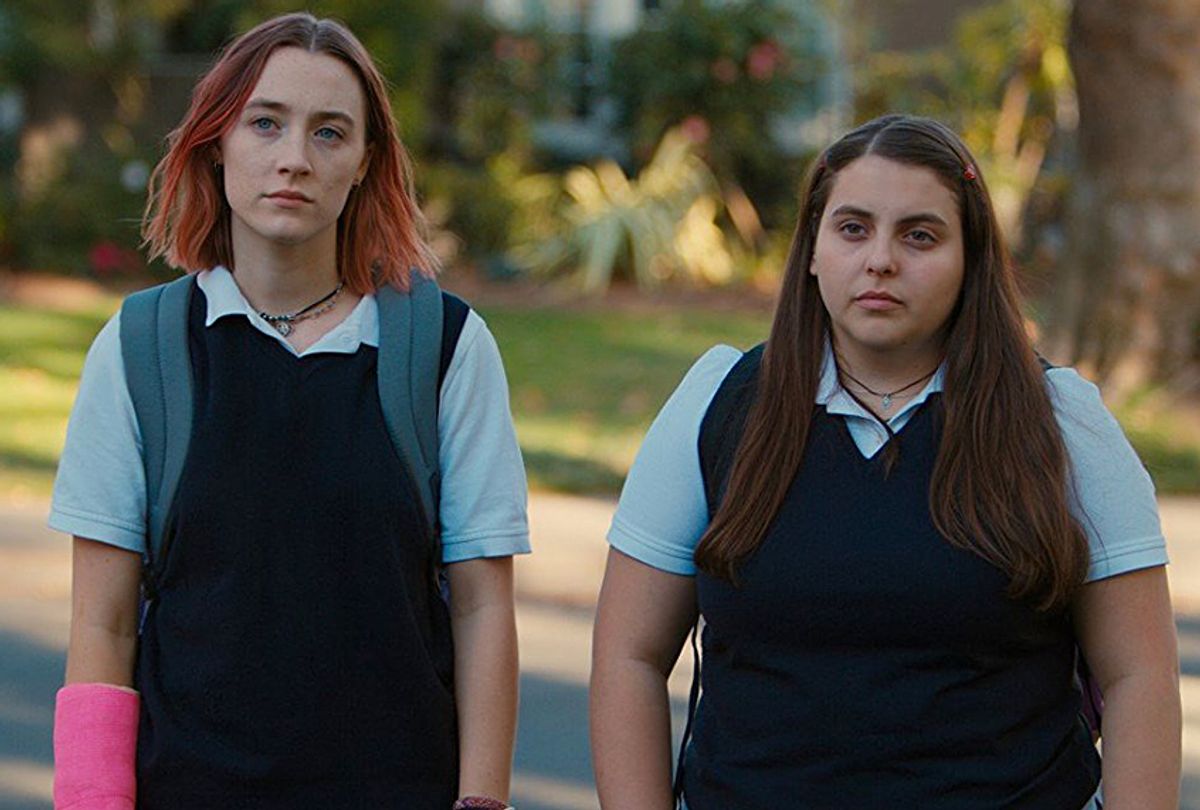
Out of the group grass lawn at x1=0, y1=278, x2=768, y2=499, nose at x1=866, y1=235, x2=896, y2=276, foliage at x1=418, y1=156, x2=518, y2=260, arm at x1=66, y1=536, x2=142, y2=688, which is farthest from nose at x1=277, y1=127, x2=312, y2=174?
foliage at x1=418, y1=156, x2=518, y2=260

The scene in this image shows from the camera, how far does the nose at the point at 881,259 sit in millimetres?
2752

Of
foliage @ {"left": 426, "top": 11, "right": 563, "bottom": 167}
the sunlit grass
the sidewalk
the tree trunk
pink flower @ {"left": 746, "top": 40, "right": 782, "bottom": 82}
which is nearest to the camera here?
the sidewalk

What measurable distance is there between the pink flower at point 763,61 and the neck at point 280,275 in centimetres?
1716

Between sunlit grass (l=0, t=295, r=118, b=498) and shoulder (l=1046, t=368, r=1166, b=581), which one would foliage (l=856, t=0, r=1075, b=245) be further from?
shoulder (l=1046, t=368, r=1166, b=581)

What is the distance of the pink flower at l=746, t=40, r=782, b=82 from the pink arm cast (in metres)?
17.4

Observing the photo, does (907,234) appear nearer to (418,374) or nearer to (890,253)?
(890,253)

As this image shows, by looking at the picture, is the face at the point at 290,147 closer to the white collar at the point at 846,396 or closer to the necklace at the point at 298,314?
the necklace at the point at 298,314

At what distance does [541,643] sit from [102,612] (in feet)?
17.3

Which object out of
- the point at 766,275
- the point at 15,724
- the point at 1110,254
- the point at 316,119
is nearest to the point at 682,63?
the point at 766,275

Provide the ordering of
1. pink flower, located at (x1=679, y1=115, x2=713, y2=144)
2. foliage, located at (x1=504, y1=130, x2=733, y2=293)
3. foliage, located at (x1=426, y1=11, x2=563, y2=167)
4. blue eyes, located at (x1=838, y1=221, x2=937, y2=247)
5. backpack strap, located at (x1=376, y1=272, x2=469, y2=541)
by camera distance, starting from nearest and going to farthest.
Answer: blue eyes, located at (x1=838, y1=221, x2=937, y2=247)
backpack strap, located at (x1=376, y1=272, x2=469, y2=541)
foliage, located at (x1=504, y1=130, x2=733, y2=293)
pink flower, located at (x1=679, y1=115, x2=713, y2=144)
foliage, located at (x1=426, y1=11, x2=563, y2=167)

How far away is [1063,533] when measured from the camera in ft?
8.89

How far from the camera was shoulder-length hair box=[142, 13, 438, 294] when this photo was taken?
2.96 meters

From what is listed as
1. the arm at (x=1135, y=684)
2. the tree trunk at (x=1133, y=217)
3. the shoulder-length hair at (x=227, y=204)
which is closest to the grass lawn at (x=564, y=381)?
the tree trunk at (x=1133, y=217)

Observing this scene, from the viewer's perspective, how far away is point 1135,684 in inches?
109
